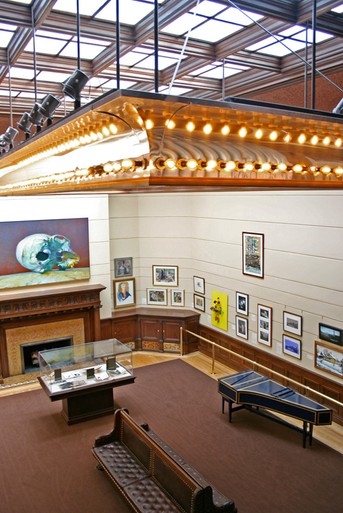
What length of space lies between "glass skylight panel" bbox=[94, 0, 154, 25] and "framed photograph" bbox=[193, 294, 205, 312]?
27.1 feet

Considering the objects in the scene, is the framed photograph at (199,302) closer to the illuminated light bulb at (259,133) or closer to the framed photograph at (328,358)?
the framed photograph at (328,358)

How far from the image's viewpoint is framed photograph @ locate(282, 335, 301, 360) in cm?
961

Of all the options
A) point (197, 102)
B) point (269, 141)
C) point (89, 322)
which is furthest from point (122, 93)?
point (89, 322)

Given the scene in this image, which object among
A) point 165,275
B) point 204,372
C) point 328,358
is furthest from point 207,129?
point 165,275

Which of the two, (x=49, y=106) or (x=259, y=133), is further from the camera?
(x=49, y=106)

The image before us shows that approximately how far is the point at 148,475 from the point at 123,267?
24.9 feet

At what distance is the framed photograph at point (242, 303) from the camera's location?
11117 millimetres

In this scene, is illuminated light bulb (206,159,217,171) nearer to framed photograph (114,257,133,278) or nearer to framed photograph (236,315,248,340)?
framed photograph (236,315,248,340)

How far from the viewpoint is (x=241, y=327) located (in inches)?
447

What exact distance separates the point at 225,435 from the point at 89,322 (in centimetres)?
539

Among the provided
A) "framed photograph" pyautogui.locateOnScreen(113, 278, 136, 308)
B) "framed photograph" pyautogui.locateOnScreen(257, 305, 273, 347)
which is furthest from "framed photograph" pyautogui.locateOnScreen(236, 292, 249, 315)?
"framed photograph" pyautogui.locateOnScreen(113, 278, 136, 308)

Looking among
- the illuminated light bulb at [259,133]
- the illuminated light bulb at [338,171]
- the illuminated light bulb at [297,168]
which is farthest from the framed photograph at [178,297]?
the illuminated light bulb at [259,133]

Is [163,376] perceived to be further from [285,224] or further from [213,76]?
[213,76]

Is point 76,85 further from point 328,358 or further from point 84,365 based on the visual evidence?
point 328,358
